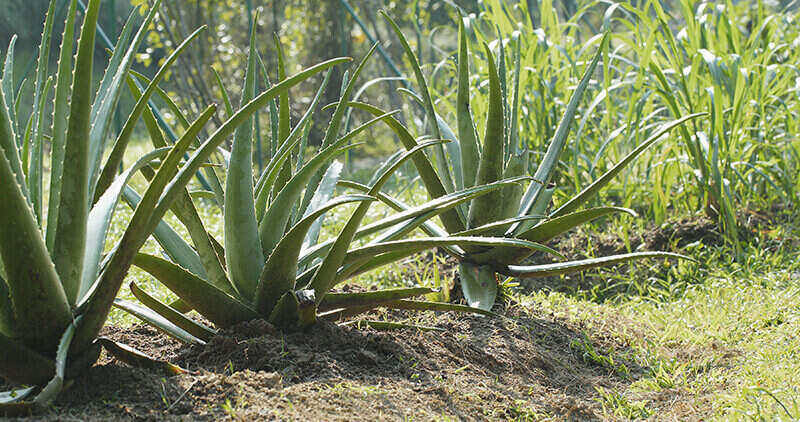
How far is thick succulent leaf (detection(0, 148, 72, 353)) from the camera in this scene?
1.06 metres

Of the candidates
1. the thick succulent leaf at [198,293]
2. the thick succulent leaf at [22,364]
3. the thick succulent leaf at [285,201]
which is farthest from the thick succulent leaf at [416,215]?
the thick succulent leaf at [22,364]

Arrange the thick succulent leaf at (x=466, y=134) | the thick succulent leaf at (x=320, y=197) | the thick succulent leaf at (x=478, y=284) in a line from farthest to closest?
the thick succulent leaf at (x=466, y=134) → the thick succulent leaf at (x=478, y=284) → the thick succulent leaf at (x=320, y=197)

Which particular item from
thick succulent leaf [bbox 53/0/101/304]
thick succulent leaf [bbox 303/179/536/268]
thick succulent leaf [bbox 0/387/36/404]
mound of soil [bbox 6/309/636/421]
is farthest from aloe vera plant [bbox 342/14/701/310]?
thick succulent leaf [bbox 0/387/36/404]

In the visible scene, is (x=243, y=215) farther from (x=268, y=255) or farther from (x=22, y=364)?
(x=22, y=364)

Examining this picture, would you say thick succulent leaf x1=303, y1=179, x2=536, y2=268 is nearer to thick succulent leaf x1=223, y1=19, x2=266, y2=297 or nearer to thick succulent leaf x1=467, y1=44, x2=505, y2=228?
thick succulent leaf x1=223, y1=19, x2=266, y2=297

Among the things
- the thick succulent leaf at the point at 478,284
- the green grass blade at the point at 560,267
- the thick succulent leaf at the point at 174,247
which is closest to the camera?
the thick succulent leaf at the point at 174,247

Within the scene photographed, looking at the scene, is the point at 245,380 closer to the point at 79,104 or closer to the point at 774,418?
the point at 79,104

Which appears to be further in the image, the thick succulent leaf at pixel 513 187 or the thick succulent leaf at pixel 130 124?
the thick succulent leaf at pixel 513 187

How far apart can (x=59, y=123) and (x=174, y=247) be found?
1.42ft

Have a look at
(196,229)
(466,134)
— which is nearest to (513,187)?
(466,134)

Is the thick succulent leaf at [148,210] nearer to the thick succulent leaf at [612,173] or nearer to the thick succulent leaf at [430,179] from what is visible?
the thick succulent leaf at [430,179]

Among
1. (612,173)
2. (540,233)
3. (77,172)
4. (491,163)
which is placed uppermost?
(77,172)

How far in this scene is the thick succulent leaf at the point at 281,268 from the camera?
1.43 meters

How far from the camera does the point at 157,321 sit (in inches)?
57.6
